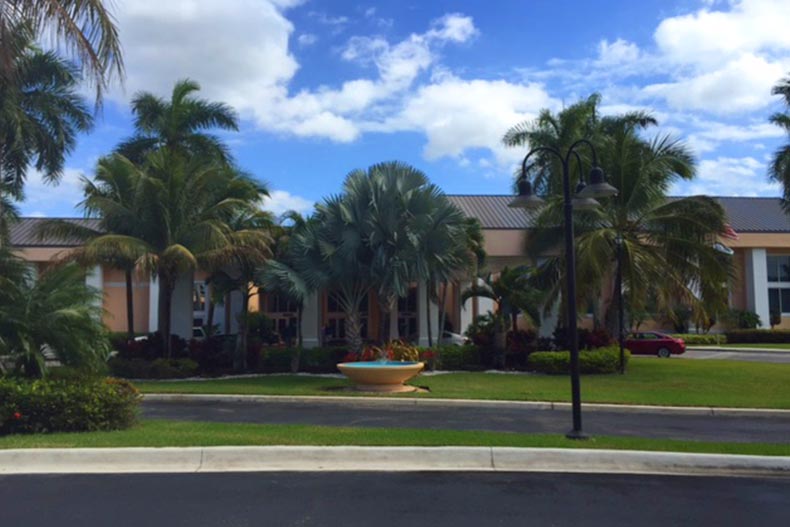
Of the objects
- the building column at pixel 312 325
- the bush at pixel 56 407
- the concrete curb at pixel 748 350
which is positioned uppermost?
the building column at pixel 312 325

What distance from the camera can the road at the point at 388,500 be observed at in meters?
6.23

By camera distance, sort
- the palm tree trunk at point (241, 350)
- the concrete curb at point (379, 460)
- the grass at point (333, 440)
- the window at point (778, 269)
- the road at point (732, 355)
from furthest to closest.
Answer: the window at point (778, 269), the road at point (732, 355), the palm tree trunk at point (241, 350), the grass at point (333, 440), the concrete curb at point (379, 460)

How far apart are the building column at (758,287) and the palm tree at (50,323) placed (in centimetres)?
4455

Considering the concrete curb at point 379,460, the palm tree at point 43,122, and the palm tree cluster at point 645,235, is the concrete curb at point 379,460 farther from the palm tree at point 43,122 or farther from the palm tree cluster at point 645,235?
the palm tree at point 43,122

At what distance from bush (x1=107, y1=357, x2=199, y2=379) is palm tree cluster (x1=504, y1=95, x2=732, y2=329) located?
11755 mm

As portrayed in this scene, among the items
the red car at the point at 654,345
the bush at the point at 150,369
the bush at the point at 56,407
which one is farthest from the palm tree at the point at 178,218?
the red car at the point at 654,345

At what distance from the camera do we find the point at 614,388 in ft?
59.9

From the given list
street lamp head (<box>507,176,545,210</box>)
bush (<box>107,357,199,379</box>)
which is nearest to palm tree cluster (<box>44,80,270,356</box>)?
bush (<box>107,357,199,379</box>)

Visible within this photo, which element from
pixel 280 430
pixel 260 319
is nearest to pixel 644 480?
pixel 280 430

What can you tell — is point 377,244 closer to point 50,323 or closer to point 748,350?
point 50,323

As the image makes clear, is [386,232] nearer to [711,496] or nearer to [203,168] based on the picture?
[203,168]

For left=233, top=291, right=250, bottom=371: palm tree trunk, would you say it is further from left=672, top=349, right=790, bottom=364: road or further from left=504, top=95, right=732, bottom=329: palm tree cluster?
left=672, top=349, right=790, bottom=364: road

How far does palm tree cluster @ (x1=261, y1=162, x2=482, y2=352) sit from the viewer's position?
839 inches

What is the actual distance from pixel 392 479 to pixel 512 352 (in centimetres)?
1631
